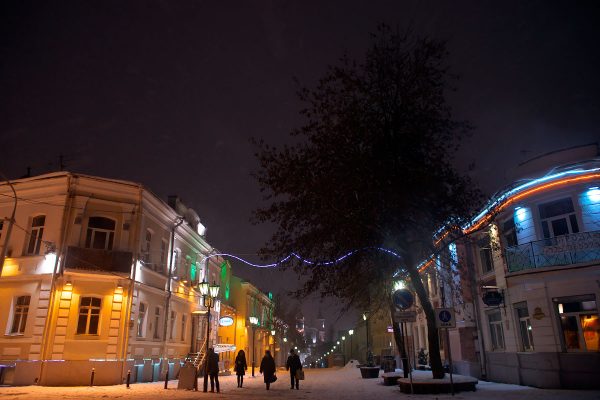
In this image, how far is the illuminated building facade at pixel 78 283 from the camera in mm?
20766

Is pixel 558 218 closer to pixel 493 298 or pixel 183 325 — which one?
pixel 493 298

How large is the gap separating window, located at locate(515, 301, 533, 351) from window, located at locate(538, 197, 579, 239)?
3.48 m

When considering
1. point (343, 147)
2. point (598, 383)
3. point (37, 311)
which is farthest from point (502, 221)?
point (37, 311)

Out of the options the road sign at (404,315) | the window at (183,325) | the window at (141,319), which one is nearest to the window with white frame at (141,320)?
the window at (141,319)

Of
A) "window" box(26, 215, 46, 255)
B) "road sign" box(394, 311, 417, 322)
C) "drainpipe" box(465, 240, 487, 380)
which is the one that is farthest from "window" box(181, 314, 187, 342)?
"road sign" box(394, 311, 417, 322)

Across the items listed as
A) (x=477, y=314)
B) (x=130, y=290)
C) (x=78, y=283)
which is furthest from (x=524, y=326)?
(x=78, y=283)

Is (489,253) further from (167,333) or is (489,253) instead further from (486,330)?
(167,333)

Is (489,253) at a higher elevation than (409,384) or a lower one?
higher

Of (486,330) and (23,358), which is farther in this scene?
(486,330)

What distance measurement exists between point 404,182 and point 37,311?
17.3 metres

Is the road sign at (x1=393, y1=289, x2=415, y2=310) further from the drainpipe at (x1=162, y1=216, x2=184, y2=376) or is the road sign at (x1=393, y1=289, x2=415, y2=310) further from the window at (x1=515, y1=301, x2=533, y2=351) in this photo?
the drainpipe at (x1=162, y1=216, x2=184, y2=376)

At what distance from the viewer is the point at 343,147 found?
1744 centimetres

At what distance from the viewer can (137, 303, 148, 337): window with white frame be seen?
80.6 feet

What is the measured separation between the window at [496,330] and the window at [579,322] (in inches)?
175
